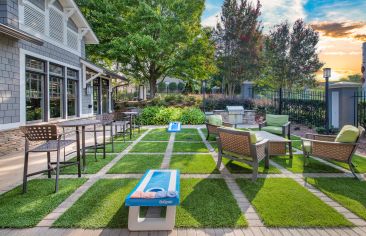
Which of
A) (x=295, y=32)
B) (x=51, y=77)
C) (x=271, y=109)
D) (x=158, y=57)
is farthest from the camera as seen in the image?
(x=295, y=32)

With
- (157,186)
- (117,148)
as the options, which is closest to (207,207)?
(157,186)

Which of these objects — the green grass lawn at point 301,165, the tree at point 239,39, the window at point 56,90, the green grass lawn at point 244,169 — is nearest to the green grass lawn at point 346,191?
the green grass lawn at point 301,165

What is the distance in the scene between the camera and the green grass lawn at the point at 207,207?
2916 mm

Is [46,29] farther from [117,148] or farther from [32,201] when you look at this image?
[32,201]

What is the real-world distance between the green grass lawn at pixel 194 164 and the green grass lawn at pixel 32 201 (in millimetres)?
2109

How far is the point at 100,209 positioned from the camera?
10.7 feet

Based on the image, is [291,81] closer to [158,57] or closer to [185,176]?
[158,57]

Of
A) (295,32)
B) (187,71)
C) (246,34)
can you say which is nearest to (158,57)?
(187,71)

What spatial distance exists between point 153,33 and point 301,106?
12140 millimetres

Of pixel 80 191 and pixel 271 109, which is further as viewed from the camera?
pixel 271 109

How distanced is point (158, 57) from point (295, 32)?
14155 mm

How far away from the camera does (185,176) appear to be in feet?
15.3

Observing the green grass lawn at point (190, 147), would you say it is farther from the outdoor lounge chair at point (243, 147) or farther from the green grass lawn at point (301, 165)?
the green grass lawn at point (301, 165)

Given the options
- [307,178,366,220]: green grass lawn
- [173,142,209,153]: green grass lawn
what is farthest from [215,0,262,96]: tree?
[307,178,366,220]: green grass lawn
